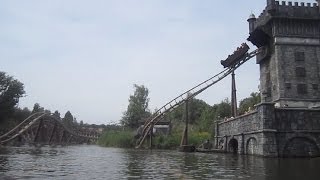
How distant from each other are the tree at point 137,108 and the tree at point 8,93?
25.0 m

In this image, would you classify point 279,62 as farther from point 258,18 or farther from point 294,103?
point 258,18

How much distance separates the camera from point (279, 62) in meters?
44.8

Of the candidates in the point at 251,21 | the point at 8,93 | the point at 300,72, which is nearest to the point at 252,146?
the point at 300,72

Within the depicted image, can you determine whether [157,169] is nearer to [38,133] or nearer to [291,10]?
[291,10]

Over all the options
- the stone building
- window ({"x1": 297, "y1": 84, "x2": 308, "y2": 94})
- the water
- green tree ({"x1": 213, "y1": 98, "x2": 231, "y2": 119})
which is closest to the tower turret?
the stone building

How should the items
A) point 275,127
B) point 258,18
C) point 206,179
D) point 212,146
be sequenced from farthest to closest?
1. point 212,146
2. point 258,18
3. point 275,127
4. point 206,179

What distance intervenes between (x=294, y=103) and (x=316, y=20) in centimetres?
985

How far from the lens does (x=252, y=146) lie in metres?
40.2

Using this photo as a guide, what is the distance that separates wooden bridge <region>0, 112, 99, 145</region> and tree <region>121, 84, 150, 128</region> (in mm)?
20760

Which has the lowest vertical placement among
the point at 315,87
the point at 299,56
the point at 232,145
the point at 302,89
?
the point at 232,145

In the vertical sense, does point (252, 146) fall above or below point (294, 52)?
below

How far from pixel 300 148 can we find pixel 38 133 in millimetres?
72621

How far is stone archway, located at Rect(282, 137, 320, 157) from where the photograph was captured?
122ft

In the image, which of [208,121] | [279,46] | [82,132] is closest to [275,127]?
[279,46]
